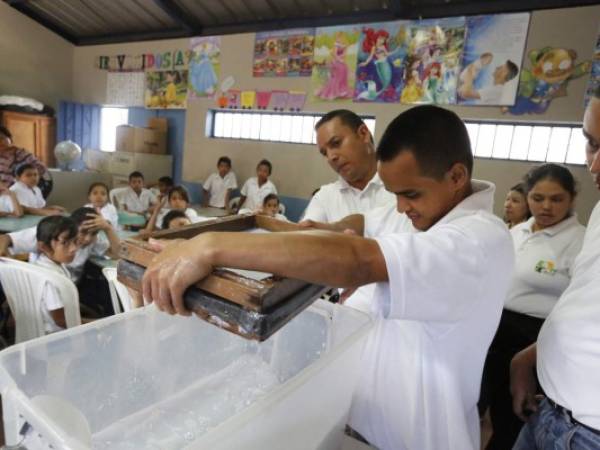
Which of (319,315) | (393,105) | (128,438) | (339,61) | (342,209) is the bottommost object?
(128,438)

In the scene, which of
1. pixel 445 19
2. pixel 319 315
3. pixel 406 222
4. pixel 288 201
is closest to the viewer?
pixel 319 315

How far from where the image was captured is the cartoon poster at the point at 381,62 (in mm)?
4176

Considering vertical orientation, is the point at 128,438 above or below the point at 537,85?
below

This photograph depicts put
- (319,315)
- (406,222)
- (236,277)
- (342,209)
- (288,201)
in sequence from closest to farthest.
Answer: (236,277), (319,315), (406,222), (342,209), (288,201)

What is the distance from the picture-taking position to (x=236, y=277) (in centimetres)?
40

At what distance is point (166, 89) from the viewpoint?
5953mm

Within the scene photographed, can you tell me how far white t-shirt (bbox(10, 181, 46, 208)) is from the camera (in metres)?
3.58

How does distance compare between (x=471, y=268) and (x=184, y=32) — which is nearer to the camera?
(x=471, y=268)

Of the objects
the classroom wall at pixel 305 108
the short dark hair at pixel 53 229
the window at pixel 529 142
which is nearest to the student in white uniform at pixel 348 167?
the short dark hair at pixel 53 229

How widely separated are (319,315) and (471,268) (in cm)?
34

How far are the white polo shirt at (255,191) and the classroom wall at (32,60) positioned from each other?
181 inches

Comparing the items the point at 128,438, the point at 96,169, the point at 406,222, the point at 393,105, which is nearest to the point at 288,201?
the point at 393,105

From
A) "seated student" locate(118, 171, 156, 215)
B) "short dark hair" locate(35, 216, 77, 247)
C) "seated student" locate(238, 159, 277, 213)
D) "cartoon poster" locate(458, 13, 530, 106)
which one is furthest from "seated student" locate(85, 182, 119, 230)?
"cartoon poster" locate(458, 13, 530, 106)

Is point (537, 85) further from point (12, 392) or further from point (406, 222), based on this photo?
point (12, 392)
